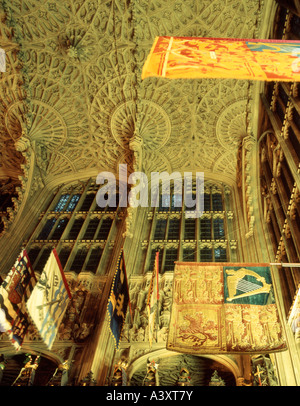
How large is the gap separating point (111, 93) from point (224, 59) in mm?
11220

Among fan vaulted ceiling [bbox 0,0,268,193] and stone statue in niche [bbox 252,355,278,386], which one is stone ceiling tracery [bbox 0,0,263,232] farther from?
stone statue in niche [bbox 252,355,278,386]

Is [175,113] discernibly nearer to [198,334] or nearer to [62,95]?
[62,95]

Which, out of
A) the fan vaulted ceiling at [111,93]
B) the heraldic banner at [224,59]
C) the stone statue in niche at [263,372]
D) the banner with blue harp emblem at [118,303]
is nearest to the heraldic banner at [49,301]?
the banner with blue harp emblem at [118,303]

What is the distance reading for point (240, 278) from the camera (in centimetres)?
916

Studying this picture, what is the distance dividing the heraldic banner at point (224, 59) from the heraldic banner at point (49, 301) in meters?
6.07

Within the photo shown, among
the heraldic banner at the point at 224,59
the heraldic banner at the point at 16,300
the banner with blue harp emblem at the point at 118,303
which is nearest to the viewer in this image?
the heraldic banner at the point at 224,59

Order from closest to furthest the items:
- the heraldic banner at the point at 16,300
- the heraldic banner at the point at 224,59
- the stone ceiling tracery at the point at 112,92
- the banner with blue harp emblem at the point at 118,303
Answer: the heraldic banner at the point at 224,59 → the heraldic banner at the point at 16,300 → the banner with blue harp emblem at the point at 118,303 → the stone ceiling tracery at the point at 112,92

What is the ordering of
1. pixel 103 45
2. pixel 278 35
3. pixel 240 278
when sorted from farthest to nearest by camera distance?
pixel 103 45
pixel 278 35
pixel 240 278

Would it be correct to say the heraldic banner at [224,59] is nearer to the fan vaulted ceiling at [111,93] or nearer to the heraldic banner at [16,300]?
the heraldic banner at [16,300]

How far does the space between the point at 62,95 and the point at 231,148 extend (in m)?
9.57

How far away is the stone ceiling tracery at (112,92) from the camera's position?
51.6 feet

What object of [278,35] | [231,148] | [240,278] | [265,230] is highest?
[231,148]

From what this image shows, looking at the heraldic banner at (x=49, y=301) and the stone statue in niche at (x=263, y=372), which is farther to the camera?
the heraldic banner at (x=49, y=301)
